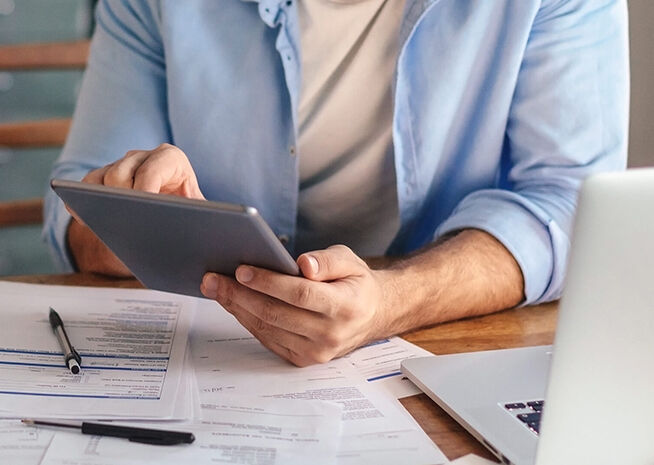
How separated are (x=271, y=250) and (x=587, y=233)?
305 mm

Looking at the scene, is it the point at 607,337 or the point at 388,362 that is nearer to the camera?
the point at 607,337

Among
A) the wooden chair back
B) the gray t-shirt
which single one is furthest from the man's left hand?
the wooden chair back

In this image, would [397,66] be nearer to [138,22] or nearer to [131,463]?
[138,22]

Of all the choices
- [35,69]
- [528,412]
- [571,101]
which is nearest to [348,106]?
[571,101]

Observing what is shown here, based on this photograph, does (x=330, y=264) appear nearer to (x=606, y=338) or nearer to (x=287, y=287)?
(x=287, y=287)

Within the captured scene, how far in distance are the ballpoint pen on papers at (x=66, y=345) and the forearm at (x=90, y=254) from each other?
0.53ft

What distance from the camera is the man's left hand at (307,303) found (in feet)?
2.47

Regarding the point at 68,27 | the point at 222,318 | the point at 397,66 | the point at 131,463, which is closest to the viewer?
the point at 131,463

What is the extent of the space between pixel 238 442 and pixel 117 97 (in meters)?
0.74

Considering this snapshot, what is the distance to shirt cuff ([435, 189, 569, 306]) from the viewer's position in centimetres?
101

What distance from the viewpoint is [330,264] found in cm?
78

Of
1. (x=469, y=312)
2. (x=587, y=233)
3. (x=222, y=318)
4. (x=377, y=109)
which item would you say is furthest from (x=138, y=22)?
(x=587, y=233)

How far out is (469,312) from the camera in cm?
97

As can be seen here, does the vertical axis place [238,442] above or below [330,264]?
below
